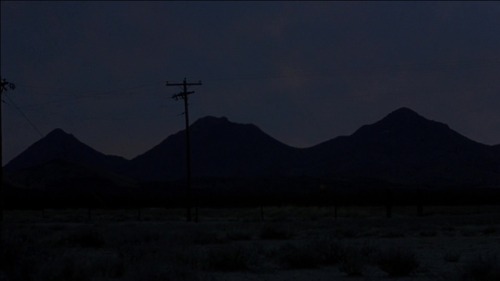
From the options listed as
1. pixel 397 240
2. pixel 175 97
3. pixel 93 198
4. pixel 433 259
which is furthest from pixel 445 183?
pixel 433 259

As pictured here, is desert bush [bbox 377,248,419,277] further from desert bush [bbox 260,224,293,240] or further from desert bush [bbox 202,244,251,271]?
desert bush [bbox 260,224,293,240]

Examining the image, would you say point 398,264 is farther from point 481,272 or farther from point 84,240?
point 84,240

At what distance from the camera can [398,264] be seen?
91.5ft

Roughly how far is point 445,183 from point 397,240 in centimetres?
14615

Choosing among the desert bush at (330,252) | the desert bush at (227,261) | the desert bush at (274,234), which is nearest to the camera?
the desert bush at (227,261)

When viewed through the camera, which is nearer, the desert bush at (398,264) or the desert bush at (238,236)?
the desert bush at (398,264)

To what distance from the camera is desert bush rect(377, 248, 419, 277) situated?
27734 millimetres

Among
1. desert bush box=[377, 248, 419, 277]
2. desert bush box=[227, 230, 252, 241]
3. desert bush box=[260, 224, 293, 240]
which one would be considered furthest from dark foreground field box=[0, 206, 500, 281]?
desert bush box=[260, 224, 293, 240]

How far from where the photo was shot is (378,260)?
2916cm

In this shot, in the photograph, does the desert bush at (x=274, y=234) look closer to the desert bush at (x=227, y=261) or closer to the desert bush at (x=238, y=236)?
the desert bush at (x=238, y=236)

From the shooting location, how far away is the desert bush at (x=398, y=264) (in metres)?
27.7

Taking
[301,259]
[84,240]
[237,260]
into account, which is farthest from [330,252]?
[84,240]

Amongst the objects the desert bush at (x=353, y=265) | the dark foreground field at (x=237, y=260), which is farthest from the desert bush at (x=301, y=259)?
the desert bush at (x=353, y=265)

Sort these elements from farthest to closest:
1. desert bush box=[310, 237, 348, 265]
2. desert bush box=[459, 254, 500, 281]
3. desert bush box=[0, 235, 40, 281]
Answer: desert bush box=[310, 237, 348, 265] < desert bush box=[459, 254, 500, 281] < desert bush box=[0, 235, 40, 281]
